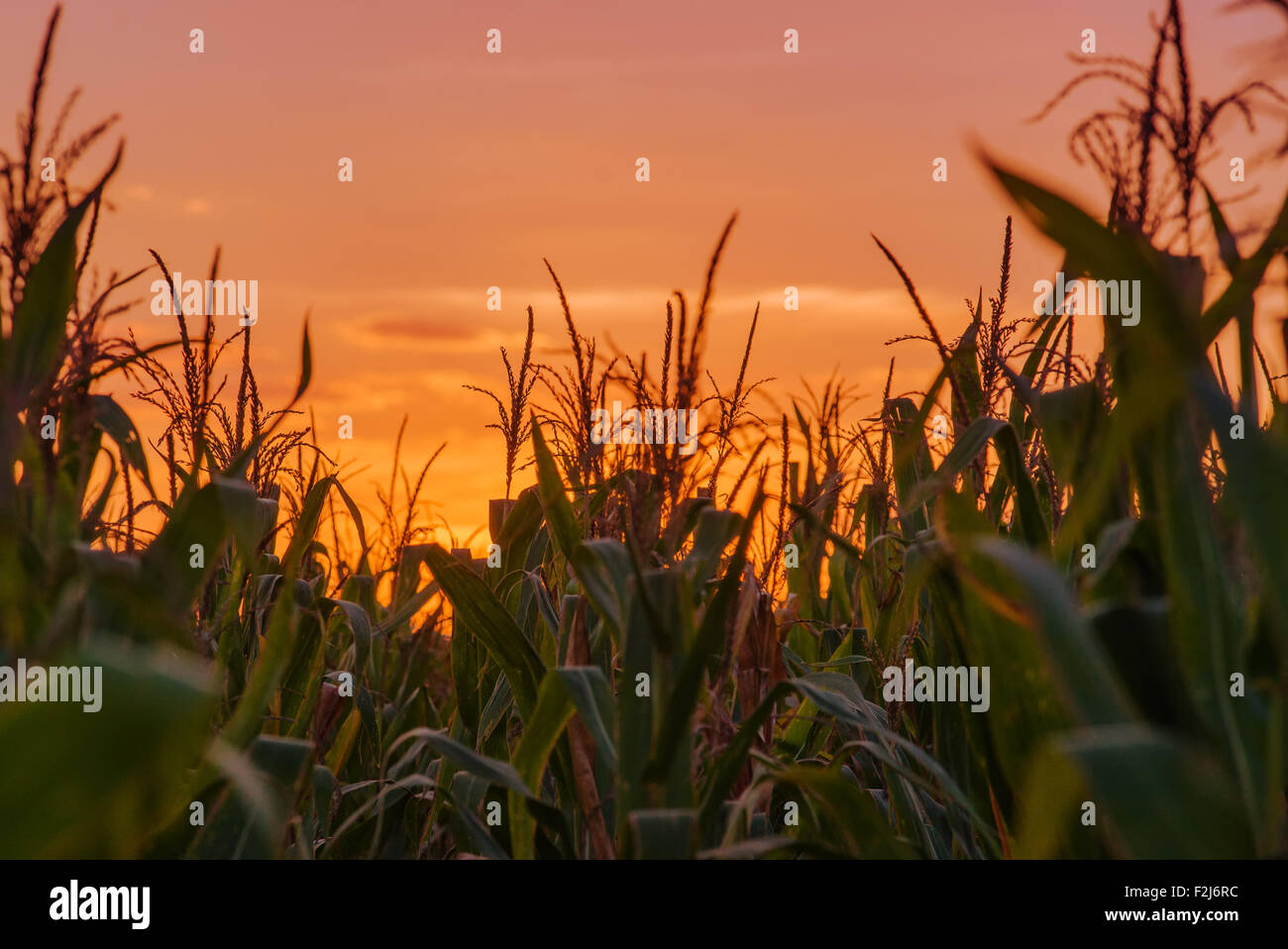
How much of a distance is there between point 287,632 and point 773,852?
2.69 feet

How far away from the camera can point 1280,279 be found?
4.66 feet

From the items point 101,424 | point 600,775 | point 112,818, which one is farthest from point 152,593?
point 101,424

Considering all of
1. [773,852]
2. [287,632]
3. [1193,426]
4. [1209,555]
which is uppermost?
[1193,426]

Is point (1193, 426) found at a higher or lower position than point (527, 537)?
higher

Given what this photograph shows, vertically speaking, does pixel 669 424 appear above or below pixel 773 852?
above

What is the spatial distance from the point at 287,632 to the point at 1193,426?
48.6 inches

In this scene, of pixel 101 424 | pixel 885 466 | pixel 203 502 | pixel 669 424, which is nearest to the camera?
pixel 203 502

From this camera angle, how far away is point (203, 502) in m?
1.46
